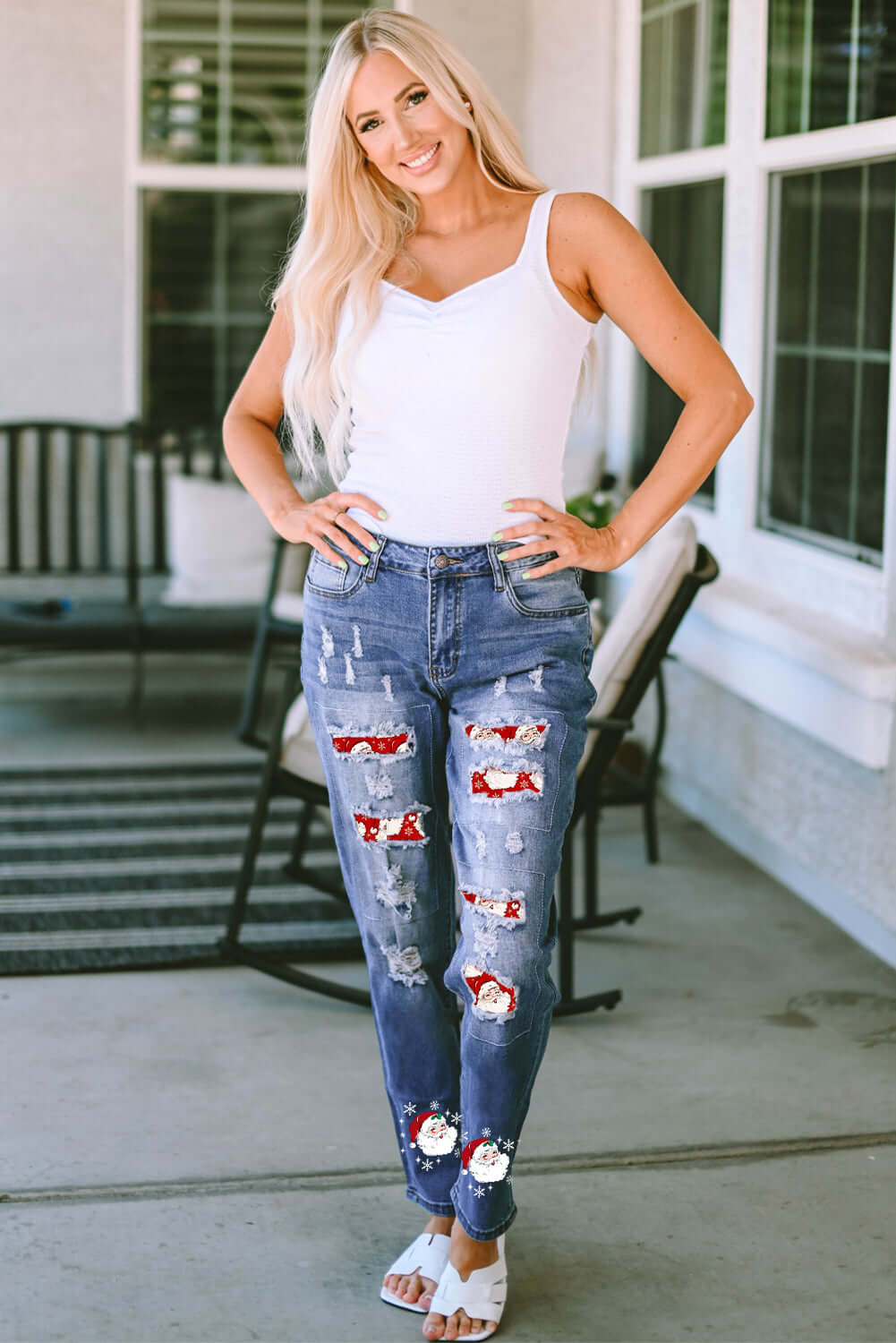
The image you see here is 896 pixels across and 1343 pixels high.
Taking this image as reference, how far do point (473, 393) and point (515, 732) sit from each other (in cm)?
39

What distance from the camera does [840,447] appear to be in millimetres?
3586

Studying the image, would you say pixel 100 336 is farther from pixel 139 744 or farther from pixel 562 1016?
pixel 562 1016

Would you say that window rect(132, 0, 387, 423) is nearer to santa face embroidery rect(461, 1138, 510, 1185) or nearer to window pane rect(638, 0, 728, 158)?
window pane rect(638, 0, 728, 158)

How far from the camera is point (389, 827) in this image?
1.94 metres

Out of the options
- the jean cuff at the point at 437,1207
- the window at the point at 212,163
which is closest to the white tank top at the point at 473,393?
the jean cuff at the point at 437,1207

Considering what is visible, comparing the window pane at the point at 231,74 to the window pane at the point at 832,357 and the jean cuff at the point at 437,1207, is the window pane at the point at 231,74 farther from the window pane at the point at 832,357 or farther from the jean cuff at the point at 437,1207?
the jean cuff at the point at 437,1207

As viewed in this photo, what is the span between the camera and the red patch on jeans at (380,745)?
1.91 m

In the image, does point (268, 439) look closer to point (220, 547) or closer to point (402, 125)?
point (402, 125)

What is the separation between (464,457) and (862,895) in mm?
1853

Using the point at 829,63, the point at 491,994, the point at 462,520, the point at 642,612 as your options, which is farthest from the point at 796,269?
the point at 491,994

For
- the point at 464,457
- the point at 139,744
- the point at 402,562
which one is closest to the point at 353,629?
the point at 402,562


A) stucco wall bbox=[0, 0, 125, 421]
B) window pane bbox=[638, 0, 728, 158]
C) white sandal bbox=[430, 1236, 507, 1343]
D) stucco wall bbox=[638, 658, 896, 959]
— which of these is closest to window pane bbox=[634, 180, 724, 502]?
window pane bbox=[638, 0, 728, 158]

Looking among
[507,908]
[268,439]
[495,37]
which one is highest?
[495,37]

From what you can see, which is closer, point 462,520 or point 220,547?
point 462,520
